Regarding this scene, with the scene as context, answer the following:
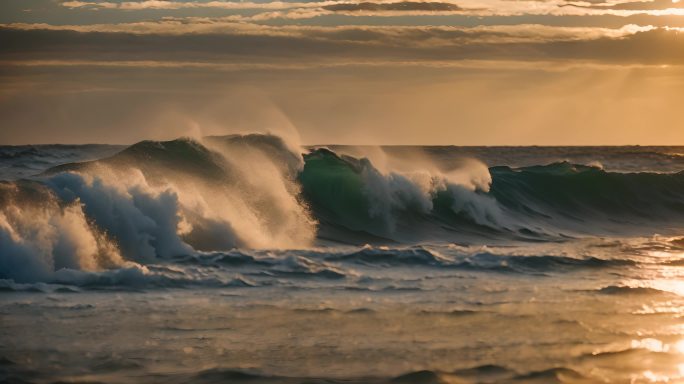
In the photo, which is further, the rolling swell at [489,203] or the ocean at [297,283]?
the rolling swell at [489,203]

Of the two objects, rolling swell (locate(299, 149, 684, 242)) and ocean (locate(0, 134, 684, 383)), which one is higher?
ocean (locate(0, 134, 684, 383))

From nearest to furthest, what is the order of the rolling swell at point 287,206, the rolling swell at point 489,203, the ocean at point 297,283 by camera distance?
the ocean at point 297,283 → the rolling swell at point 287,206 → the rolling swell at point 489,203

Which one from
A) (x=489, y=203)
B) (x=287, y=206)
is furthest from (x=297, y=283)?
(x=489, y=203)

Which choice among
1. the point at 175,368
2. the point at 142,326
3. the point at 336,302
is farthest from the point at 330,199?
the point at 175,368

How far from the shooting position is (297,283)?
505 inches

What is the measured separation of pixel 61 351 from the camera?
8641mm

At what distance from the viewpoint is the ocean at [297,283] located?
8.44m

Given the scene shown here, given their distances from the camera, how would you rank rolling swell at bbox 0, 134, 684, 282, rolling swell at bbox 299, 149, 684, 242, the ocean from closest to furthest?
the ocean
rolling swell at bbox 0, 134, 684, 282
rolling swell at bbox 299, 149, 684, 242

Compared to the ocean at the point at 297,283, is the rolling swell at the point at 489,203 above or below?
below

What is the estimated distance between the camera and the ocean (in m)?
8.44

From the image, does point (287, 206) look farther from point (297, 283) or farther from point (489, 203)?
point (297, 283)

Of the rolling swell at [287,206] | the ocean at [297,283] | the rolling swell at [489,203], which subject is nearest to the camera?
the ocean at [297,283]

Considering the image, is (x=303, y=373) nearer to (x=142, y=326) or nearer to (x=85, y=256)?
(x=142, y=326)

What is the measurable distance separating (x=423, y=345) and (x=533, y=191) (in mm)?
22045
